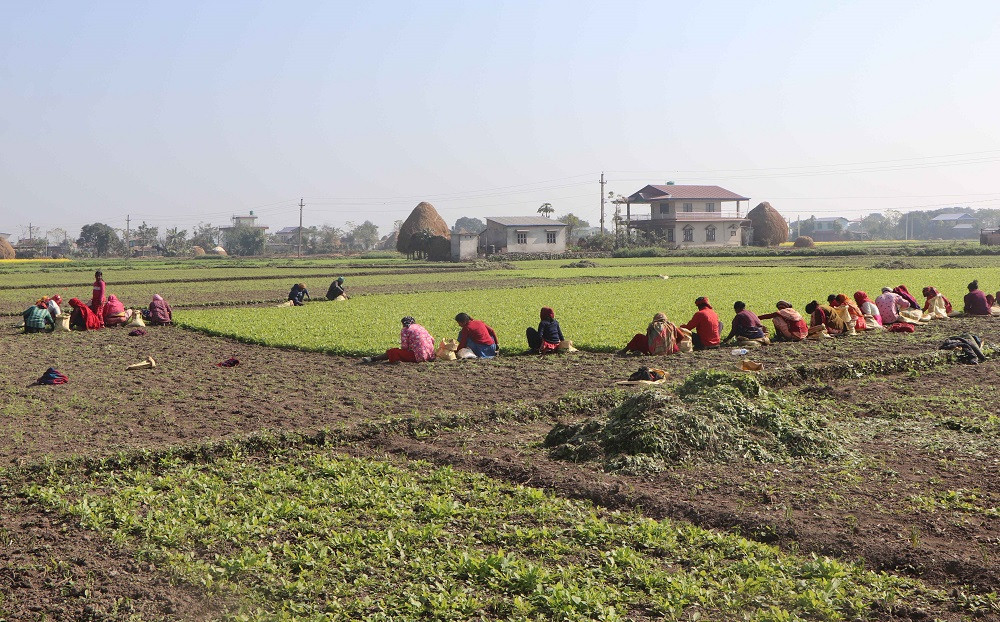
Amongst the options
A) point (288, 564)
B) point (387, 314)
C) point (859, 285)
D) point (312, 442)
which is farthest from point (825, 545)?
point (859, 285)

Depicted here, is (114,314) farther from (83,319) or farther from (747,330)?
(747,330)

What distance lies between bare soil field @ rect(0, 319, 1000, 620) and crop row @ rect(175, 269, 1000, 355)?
178 cm

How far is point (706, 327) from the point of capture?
1983 centimetres

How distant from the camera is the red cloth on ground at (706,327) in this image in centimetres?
1983

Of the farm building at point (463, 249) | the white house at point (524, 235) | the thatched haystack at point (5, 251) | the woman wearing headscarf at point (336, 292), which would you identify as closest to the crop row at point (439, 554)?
the woman wearing headscarf at point (336, 292)

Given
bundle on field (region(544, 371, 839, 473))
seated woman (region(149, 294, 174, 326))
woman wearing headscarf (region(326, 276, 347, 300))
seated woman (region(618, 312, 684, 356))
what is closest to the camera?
bundle on field (region(544, 371, 839, 473))

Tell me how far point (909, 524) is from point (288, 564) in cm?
550

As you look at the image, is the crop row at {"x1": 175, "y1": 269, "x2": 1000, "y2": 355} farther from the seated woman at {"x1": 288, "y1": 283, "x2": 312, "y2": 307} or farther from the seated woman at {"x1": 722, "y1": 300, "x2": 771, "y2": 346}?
the seated woman at {"x1": 722, "y1": 300, "x2": 771, "y2": 346}

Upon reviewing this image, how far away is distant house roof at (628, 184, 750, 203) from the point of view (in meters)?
104

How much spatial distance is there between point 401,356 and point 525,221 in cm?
8446

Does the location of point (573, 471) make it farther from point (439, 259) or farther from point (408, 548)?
point (439, 259)

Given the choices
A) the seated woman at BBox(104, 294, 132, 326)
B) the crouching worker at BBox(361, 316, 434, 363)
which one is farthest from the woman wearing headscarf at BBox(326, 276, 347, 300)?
the crouching worker at BBox(361, 316, 434, 363)

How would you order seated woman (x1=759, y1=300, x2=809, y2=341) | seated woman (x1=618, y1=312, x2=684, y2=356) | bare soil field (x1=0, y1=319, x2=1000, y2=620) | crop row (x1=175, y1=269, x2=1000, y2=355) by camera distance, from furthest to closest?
crop row (x1=175, y1=269, x2=1000, y2=355) → seated woman (x1=759, y1=300, x2=809, y2=341) → seated woman (x1=618, y1=312, x2=684, y2=356) → bare soil field (x1=0, y1=319, x2=1000, y2=620)

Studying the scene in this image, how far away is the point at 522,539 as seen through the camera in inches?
315
